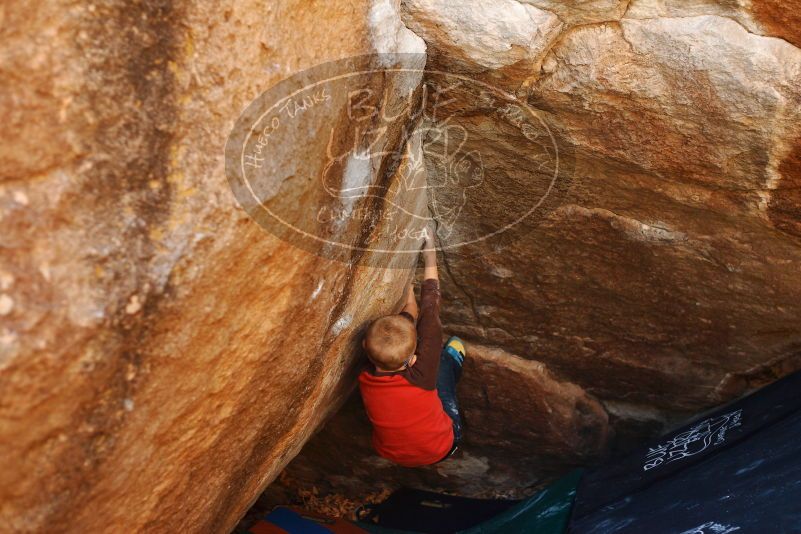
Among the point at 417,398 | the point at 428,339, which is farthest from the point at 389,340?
the point at 417,398

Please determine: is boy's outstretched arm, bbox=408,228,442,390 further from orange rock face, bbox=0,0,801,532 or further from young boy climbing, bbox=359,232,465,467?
orange rock face, bbox=0,0,801,532

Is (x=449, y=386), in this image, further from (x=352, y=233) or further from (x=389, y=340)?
(x=352, y=233)

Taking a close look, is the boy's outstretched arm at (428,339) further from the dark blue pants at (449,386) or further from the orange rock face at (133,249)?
the orange rock face at (133,249)

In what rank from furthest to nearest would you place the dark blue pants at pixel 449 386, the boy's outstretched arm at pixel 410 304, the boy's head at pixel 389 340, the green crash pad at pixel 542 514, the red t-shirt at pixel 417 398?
the dark blue pants at pixel 449 386, the green crash pad at pixel 542 514, the boy's outstretched arm at pixel 410 304, the red t-shirt at pixel 417 398, the boy's head at pixel 389 340

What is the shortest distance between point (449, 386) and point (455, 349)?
0.17 meters

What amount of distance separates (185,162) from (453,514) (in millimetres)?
2980

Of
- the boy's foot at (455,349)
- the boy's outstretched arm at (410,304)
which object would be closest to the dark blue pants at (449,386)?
the boy's foot at (455,349)

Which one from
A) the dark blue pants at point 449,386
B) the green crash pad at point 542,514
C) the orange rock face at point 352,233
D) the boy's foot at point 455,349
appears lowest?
the green crash pad at point 542,514

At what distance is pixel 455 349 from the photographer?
3529mm

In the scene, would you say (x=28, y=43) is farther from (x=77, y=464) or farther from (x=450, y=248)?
(x=450, y=248)

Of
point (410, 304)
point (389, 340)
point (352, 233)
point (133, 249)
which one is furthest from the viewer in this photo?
point (410, 304)

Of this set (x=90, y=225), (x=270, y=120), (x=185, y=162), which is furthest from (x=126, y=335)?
(x=270, y=120)

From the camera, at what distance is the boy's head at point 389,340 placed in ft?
9.35

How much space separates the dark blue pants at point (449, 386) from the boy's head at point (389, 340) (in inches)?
23.4
